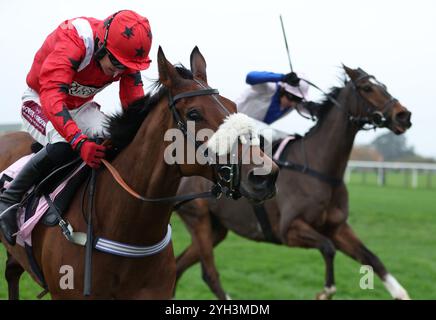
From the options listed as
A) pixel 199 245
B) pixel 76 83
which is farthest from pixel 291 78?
pixel 76 83

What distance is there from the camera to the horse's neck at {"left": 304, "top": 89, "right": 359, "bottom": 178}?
606 centimetres

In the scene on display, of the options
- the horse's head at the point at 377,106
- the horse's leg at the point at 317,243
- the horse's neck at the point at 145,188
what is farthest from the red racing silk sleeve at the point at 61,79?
the horse's head at the point at 377,106

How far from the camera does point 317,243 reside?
18.9 ft

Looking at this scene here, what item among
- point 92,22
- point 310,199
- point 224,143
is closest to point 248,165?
point 224,143

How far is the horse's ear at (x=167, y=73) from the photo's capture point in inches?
124

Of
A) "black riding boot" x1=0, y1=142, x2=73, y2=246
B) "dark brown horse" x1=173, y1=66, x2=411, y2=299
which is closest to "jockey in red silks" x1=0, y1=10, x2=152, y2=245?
"black riding boot" x1=0, y1=142, x2=73, y2=246

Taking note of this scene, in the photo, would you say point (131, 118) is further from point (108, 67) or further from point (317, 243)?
point (317, 243)

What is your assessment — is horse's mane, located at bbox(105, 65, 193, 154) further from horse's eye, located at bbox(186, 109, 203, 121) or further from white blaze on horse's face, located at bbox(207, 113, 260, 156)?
white blaze on horse's face, located at bbox(207, 113, 260, 156)

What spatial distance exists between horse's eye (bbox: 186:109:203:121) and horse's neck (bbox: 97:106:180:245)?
0.16 meters

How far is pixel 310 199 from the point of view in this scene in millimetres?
5957

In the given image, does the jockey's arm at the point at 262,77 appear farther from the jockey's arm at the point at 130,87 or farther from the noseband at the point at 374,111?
the jockey's arm at the point at 130,87
